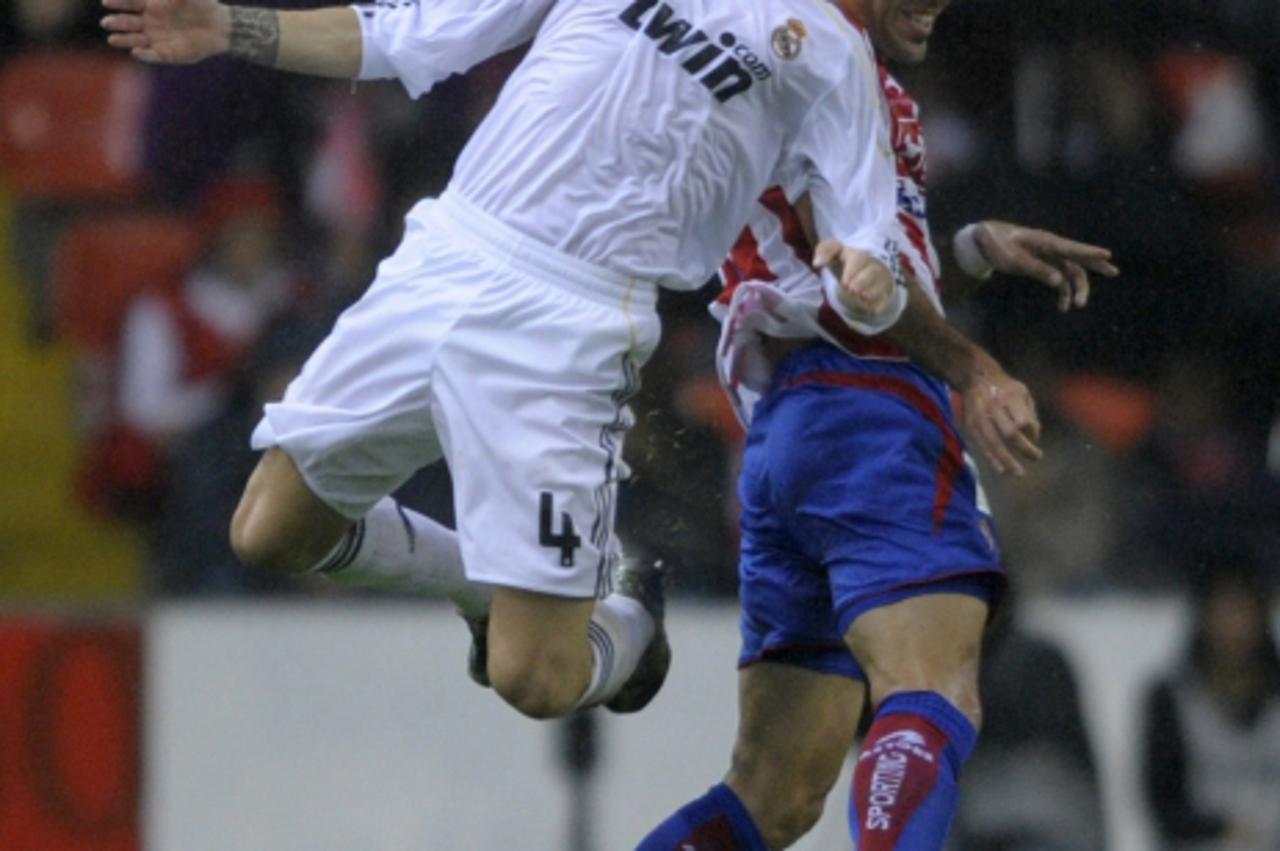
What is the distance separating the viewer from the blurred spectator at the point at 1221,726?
19.8ft

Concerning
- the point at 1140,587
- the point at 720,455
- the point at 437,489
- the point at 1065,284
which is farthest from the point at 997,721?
the point at 1065,284

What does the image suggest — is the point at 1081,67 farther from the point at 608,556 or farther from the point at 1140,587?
the point at 608,556

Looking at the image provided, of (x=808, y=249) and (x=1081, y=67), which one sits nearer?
(x=808, y=249)

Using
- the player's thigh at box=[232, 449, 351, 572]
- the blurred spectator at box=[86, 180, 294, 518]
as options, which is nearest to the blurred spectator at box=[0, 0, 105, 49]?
the blurred spectator at box=[86, 180, 294, 518]

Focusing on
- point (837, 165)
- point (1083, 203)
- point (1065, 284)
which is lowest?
point (1083, 203)

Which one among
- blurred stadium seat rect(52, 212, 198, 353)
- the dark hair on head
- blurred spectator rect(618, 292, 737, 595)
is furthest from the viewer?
blurred stadium seat rect(52, 212, 198, 353)

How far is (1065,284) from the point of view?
441 cm

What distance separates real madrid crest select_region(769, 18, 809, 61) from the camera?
13.6ft

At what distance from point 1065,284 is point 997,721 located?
1.92 metres

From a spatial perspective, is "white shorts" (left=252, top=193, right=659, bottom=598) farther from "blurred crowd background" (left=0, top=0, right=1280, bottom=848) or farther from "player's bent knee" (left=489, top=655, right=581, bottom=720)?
"blurred crowd background" (left=0, top=0, right=1280, bottom=848)

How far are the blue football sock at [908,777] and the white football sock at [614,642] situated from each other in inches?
22.1

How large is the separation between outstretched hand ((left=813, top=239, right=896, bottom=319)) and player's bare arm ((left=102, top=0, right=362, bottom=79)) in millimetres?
997

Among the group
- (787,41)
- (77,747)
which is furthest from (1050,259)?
(77,747)

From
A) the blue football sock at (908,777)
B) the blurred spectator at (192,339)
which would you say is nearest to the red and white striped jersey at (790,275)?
the blue football sock at (908,777)
